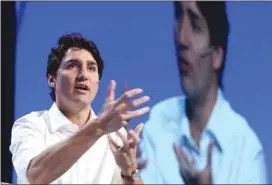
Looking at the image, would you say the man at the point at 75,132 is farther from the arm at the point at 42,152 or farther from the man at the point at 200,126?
the man at the point at 200,126

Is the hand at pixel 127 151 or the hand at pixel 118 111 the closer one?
the hand at pixel 118 111

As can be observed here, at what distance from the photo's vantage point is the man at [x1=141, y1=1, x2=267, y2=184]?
63.1 inches

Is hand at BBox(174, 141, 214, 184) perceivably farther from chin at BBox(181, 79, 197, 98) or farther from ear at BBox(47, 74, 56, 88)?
ear at BBox(47, 74, 56, 88)

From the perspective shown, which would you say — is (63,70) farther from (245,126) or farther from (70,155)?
(245,126)

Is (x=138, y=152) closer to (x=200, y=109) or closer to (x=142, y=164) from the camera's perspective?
(x=142, y=164)

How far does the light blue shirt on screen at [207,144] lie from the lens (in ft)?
5.24

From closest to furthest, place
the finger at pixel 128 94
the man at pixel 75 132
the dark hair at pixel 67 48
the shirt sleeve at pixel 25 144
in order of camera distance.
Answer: the finger at pixel 128 94 < the man at pixel 75 132 < the shirt sleeve at pixel 25 144 < the dark hair at pixel 67 48

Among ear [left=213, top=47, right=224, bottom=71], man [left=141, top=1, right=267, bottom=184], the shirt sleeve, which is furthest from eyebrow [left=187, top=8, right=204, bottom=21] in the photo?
the shirt sleeve

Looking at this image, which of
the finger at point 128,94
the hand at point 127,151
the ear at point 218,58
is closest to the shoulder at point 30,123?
the hand at point 127,151

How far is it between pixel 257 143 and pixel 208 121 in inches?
7.9

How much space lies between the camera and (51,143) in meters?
1.57

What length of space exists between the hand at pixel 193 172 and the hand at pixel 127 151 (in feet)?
0.93

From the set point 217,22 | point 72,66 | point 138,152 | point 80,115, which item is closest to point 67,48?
point 72,66

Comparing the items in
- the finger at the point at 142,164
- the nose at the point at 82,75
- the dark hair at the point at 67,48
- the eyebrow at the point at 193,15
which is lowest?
the finger at the point at 142,164
